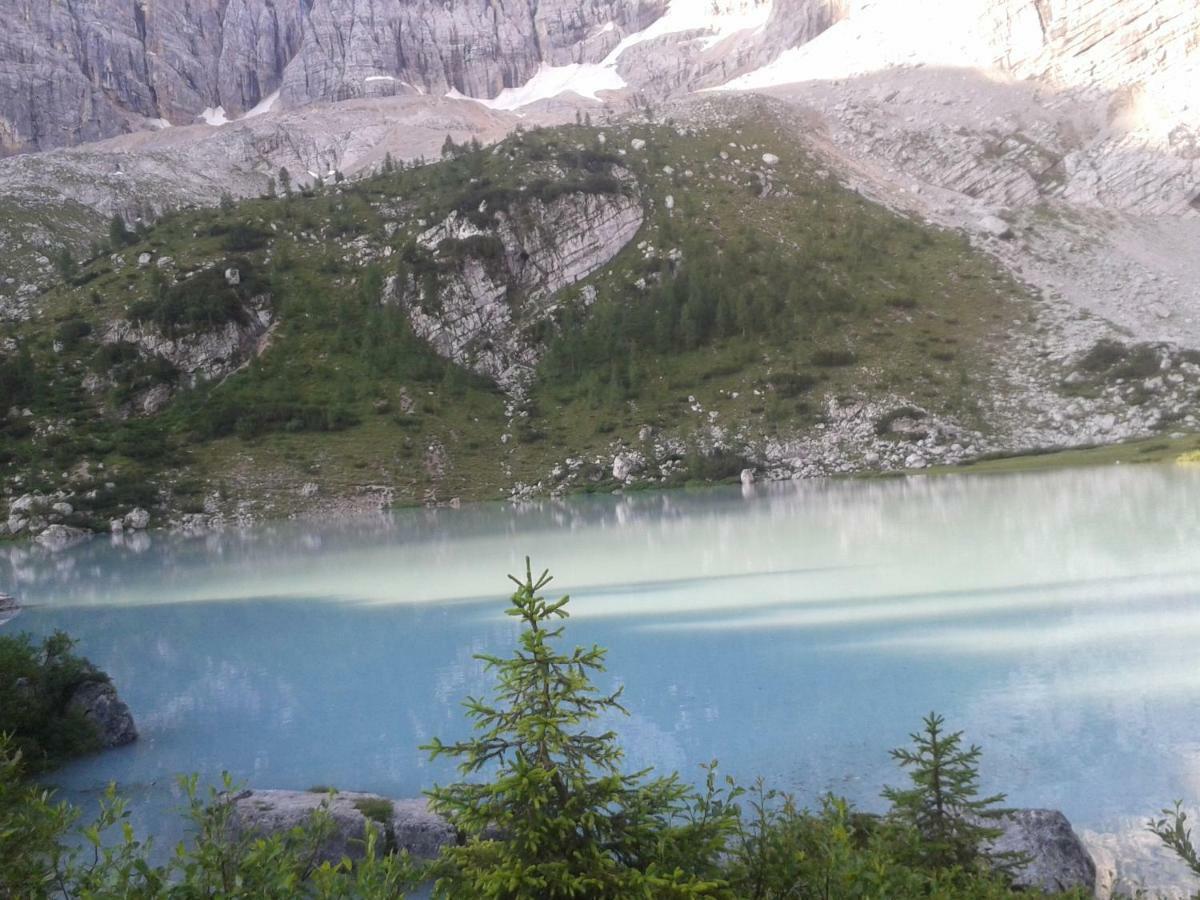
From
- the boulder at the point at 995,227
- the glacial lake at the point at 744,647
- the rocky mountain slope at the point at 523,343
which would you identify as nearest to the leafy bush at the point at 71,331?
the rocky mountain slope at the point at 523,343

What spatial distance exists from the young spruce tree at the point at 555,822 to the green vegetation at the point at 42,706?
469 inches

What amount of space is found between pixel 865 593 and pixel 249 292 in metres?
86.9

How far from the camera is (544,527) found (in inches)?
1905

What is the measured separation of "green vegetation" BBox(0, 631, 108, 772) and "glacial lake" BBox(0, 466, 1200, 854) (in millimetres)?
563

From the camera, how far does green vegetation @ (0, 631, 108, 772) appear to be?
46.2 feet

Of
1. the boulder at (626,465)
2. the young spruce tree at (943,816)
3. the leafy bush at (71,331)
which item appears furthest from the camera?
the leafy bush at (71,331)

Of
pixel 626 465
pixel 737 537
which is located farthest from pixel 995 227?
pixel 737 537

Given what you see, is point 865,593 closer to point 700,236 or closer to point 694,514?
point 694,514

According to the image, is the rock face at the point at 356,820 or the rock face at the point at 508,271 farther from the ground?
the rock face at the point at 508,271

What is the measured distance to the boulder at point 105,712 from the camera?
15680 millimetres

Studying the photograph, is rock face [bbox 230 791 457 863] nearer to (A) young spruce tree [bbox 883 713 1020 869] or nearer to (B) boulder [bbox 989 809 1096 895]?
(A) young spruce tree [bbox 883 713 1020 869]

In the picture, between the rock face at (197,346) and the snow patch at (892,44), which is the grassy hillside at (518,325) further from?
the snow patch at (892,44)

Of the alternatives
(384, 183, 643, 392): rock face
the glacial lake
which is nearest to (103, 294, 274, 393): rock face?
(384, 183, 643, 392): rock face

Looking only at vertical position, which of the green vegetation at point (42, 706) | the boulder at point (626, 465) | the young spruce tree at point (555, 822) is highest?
the boulder at point (626, 465)
